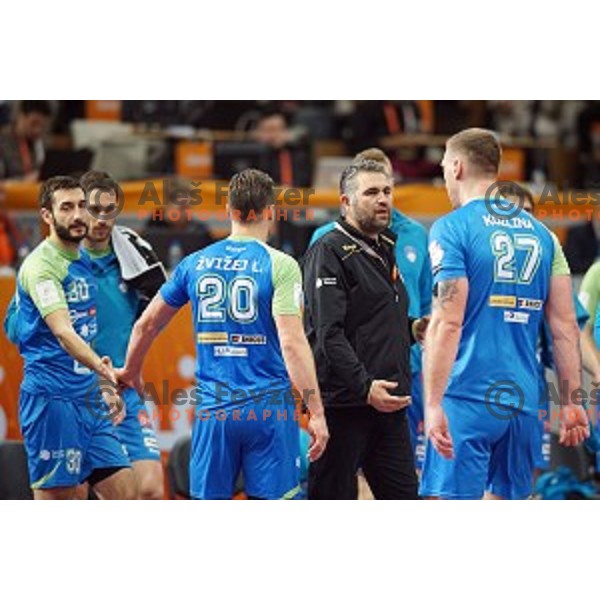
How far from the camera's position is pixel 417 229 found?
33.8 ft

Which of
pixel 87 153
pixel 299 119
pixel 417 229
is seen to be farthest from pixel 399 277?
pixel 299 119

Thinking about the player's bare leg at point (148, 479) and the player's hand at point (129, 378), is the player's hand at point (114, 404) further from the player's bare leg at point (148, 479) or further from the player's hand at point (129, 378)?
the player's bare leg at point (148, 479)

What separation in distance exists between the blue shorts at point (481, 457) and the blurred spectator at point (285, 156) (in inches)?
219

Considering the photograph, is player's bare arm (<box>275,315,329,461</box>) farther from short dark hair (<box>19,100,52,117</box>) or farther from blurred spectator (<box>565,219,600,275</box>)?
short dark hair (<box>19,100,52,117</box>)

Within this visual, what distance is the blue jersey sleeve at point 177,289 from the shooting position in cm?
920

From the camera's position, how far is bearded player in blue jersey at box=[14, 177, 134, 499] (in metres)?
9.76

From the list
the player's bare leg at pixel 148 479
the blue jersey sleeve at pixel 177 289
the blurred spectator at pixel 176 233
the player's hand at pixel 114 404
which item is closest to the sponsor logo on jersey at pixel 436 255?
the blue jersey sleeve at pixel 177 289

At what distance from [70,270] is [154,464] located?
138 centimetres

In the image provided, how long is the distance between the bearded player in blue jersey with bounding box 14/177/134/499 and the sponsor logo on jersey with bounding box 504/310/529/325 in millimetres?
2468

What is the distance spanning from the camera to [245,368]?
29.8ft

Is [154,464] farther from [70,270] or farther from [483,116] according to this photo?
[483,116]

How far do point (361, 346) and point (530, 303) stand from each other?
989 millimetres

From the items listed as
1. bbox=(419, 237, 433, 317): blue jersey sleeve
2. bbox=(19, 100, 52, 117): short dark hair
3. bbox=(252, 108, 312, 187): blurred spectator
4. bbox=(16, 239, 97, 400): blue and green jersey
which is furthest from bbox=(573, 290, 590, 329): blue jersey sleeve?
bbox=(19, 100, 52, 117): short dark hair

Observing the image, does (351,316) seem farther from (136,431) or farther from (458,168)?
(136,431)
